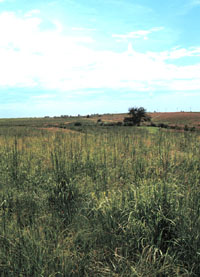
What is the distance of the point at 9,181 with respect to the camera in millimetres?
5504

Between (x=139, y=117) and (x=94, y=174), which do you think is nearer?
(x=94, y=174)

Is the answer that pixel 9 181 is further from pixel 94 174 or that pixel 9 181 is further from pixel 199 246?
pixel 199 246

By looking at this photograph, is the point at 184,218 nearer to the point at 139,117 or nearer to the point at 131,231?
the point at 131,231

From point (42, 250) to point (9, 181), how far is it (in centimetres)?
325

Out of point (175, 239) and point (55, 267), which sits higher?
point (175, 239)

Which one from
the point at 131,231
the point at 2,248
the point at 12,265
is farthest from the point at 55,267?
the point at 131,231

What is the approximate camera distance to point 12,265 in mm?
2572

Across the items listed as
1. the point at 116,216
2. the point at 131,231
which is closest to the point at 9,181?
the point at 116,216

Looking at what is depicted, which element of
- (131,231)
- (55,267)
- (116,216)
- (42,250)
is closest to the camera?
(55,267)

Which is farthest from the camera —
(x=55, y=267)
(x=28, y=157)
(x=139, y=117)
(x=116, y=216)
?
(x=139, y=117)

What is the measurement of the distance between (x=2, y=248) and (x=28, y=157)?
5.01 meters

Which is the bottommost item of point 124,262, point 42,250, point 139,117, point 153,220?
point 124,262

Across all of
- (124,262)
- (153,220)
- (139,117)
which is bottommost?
(124,262)

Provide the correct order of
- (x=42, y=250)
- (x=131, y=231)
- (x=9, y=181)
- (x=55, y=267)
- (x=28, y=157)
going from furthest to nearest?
(x=28, y=157) < (x=9, y=181) < (x=131, y=231) < (x=42, y=250) < (x=55, y=267)
